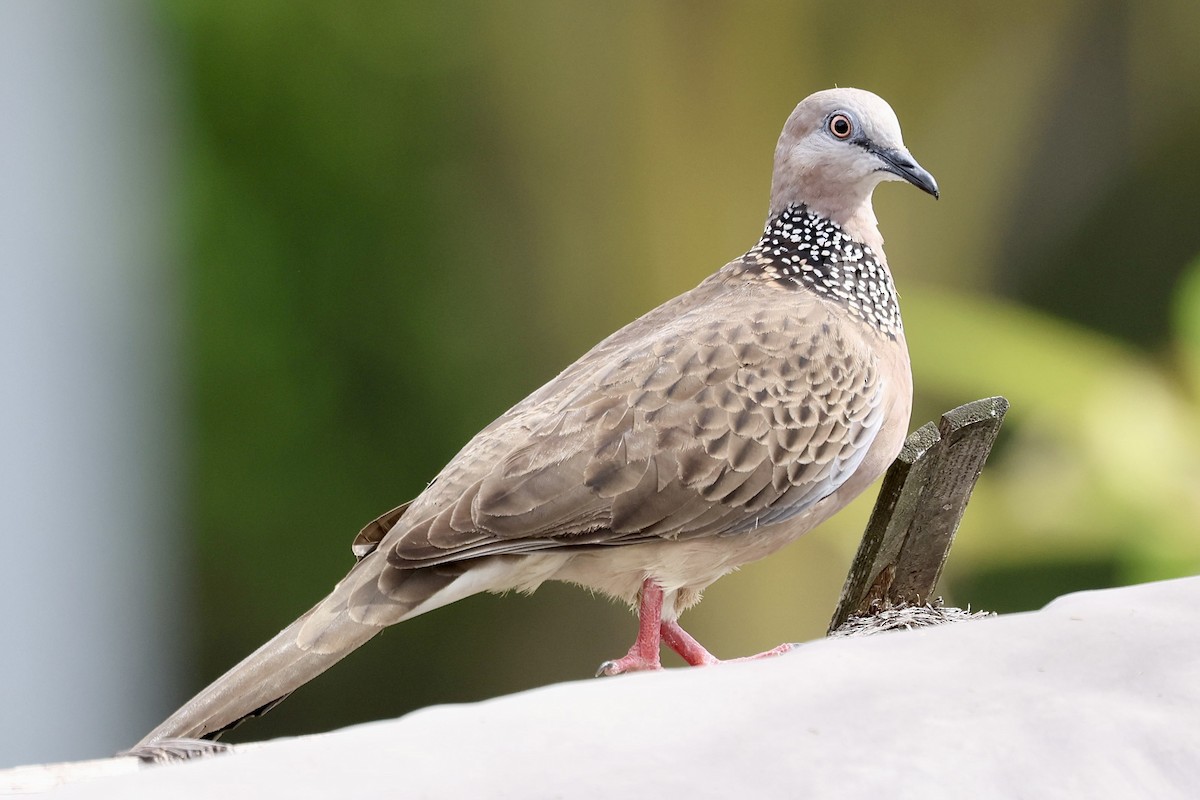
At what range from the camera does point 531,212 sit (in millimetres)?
4641

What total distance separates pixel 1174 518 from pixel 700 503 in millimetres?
2079

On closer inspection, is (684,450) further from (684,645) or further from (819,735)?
(819,735)

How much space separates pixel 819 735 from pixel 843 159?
147 centimetres

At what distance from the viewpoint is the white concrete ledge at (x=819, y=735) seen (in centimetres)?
84

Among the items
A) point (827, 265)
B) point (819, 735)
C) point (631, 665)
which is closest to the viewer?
point (819, 735)

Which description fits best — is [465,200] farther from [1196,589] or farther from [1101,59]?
[1196,589]

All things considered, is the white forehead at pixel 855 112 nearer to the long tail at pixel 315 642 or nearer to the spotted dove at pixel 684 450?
the spotted dove at pixel 684 450

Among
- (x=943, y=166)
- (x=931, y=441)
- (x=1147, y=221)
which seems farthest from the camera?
(x=1147, y=221)

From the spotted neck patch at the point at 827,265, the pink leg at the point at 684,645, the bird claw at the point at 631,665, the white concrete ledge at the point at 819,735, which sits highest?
the spotted neck patch at the point at 827,265

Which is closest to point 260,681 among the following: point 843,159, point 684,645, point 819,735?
point 684,645

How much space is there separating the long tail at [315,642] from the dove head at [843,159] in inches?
34.8

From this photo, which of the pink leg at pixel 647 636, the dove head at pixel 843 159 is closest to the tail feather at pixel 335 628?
the pink leg at pixel 647 636

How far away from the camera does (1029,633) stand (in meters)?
1.01

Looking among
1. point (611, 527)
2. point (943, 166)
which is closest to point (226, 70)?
point (943, 166)
